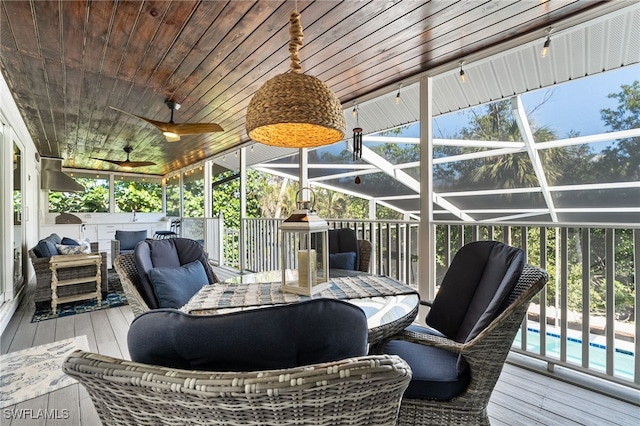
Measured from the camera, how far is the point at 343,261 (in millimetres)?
2623

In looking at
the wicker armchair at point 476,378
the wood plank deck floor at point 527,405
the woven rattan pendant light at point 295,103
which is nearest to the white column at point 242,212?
the wood plank deck floor at point 527,405

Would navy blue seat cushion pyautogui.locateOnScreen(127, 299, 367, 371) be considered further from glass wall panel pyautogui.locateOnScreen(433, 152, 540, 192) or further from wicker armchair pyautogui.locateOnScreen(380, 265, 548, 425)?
glass wall panel pyautogui.locateOnScreen(433, 152, 540, 192)

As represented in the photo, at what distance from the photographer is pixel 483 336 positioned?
3.91 ft

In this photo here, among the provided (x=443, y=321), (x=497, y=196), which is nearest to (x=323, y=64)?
(x=443, y=321)

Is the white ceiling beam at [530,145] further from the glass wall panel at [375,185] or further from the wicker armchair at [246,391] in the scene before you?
the wicker armchair at [246,391]

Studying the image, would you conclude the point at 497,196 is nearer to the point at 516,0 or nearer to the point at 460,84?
the point at 460,84

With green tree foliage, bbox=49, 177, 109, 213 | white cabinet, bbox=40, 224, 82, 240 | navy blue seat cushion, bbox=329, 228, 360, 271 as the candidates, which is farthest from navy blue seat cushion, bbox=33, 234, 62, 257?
green tree foliage, bbox=49, 177, 109, 213

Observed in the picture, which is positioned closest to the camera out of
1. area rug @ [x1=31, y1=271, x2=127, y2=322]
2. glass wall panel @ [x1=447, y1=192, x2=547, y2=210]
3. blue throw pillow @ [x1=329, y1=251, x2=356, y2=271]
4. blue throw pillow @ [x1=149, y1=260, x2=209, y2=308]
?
blue throw pillow @ [x1=149, y1=260, x2=209, y2=308]

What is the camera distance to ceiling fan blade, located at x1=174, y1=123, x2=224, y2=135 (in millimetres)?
3424

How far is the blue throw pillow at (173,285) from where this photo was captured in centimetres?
173

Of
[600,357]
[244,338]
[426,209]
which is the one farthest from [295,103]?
[600,357]

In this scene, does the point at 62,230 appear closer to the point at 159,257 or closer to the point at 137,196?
the point at 137,196

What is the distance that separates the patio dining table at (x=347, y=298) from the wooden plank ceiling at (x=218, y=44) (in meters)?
1.85

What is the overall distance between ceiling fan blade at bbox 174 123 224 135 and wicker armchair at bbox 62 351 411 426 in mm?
3187
